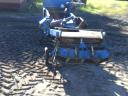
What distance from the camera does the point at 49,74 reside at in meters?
10.4

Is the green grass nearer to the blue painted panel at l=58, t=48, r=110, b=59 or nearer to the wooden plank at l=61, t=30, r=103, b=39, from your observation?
the wooden plank at l=61, t=30, r=103, b=39

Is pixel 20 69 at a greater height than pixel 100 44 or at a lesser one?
lesser

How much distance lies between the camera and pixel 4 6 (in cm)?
2183

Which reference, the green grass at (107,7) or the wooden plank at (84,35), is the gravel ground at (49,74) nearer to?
the wooden plank at (84,35)

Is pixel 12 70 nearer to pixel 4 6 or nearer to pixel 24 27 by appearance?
pixel 24 27

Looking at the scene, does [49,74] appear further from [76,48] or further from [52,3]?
[52,3]

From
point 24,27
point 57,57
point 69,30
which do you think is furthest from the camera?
point 24,27

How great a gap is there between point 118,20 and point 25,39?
8224 mm

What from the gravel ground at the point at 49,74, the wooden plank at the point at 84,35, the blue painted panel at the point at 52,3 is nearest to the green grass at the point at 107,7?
the blue painted panel at the point at 52,3

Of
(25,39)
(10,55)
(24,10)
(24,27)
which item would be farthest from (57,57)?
(24,10)

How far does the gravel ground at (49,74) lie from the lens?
9.14 meters

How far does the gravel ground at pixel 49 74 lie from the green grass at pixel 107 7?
10.1 m

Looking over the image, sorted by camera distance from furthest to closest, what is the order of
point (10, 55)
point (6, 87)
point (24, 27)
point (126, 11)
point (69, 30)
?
point (126, 11), point (24, 27), point (10, 55), point (69, 30), point (6, 87)

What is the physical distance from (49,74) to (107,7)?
665 inches
